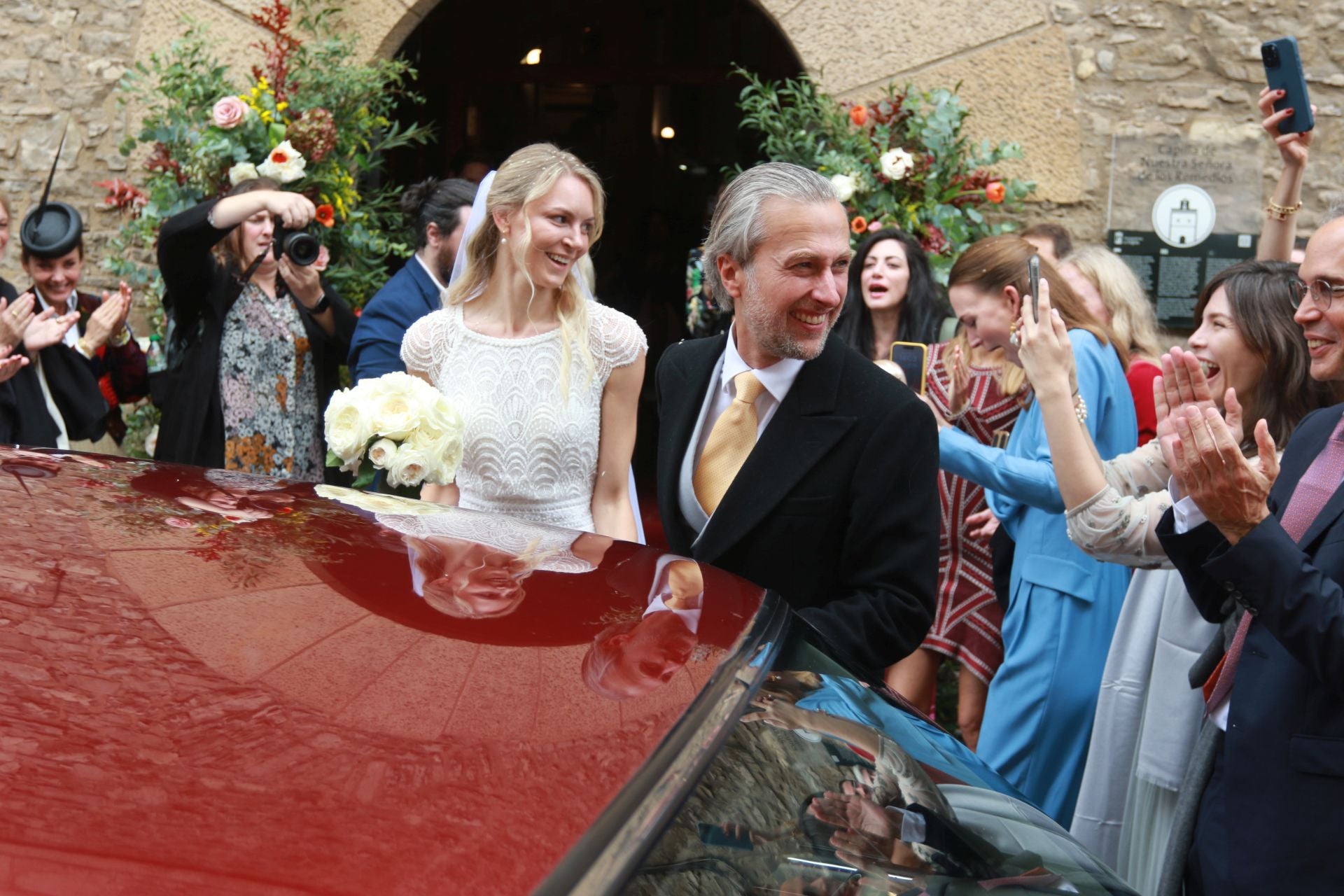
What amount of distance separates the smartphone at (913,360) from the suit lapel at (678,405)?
1903 millimetres

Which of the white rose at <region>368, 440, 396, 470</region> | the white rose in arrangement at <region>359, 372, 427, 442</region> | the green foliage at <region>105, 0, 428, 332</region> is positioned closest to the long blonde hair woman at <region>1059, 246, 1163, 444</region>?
the white rose in arrangement at <region>359, 372, 427, 442</region>

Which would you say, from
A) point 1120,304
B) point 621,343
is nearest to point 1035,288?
point 621,343

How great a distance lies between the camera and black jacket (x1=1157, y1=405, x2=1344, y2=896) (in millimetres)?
1952

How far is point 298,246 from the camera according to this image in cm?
502

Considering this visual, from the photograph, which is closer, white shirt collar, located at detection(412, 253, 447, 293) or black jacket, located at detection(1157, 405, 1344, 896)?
black jacket, located at detection(1157, 405, 1344, 896)

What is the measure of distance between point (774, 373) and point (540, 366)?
1.03m

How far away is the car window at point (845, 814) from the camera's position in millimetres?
1177

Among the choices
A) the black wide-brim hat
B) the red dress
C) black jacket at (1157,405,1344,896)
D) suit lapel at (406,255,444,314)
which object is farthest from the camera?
the black wide-brim hat

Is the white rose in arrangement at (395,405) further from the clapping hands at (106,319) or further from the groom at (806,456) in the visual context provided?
the clapping hands at (106,319)

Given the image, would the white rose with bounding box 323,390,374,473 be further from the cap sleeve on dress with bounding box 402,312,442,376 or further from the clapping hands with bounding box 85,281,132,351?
the clapping hands with bounding box 85,281,132,351

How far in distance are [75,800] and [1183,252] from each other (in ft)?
21.2

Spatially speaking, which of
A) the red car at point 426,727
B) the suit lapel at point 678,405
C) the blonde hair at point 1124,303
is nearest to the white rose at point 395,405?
the suit lapel at point 678,405

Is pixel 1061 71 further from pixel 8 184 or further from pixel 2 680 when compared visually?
pixel 2 680

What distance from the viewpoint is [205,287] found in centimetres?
500
